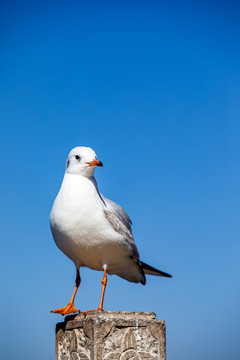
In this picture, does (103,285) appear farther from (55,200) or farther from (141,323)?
(55,200)

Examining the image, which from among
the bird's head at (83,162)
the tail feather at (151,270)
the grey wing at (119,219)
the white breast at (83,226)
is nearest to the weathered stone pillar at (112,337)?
the white breast at (83,226)

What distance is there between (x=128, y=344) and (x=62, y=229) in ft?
5.70

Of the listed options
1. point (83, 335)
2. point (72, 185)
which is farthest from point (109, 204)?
point (83, 335)

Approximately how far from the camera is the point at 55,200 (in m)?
7.61

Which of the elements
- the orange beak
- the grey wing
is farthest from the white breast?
the orange beak

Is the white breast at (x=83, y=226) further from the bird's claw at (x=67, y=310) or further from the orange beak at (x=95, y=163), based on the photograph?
the bird's claw at (x=67, y=310)

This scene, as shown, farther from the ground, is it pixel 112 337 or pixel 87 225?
pixel 87 225

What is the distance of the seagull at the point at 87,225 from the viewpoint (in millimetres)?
7250

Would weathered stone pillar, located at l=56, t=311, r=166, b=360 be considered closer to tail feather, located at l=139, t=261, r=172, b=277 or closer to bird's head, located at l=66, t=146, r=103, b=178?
tail feather, located at l=139, t=261, r=172, b=277

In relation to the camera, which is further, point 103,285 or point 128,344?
point 103,285

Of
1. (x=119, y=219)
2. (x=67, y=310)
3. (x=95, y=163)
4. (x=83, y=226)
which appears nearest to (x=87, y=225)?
(x=83, y=226)

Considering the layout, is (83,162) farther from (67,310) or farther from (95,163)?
(67,310)

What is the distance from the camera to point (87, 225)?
7234 millimetres

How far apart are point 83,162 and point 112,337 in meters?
2.43
